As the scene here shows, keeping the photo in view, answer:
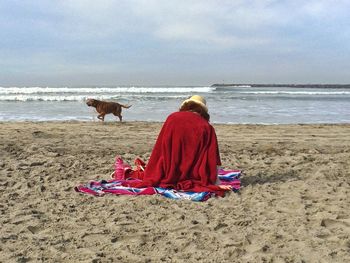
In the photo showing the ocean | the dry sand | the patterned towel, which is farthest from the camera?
the ocean

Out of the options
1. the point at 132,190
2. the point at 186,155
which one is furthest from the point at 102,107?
the point at 132,190

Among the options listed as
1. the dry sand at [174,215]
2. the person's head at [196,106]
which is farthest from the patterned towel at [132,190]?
the person's head at [196,106]

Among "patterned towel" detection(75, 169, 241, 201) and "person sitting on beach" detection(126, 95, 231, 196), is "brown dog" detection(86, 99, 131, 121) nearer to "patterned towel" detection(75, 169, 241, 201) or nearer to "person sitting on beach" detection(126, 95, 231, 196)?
"patterned towel" detection(75, 169, 241, 201)

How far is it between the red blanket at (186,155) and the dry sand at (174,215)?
0.47 meters

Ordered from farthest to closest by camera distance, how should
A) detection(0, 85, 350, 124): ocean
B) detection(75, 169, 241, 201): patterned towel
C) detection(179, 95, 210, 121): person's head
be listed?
detection(0, 85, 350, 124): ocean
detection(179, 95, 210, 121): person's head
detection(75, 169, 241, 201): patterned towel

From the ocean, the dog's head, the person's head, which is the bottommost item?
the ocean

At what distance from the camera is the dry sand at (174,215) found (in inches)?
132

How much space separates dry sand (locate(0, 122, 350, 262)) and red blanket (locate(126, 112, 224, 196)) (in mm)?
470

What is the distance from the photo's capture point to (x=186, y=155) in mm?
5367

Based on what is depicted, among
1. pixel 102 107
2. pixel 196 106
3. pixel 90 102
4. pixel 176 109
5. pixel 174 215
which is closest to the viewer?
pixel 174 215

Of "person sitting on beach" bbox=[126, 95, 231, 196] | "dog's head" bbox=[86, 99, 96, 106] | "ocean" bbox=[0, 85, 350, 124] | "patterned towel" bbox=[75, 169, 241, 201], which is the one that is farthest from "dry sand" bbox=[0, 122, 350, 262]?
"ocean" bbox=[0, 85, 350, 124]

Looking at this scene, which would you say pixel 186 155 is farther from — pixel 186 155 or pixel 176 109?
pixel 176 109

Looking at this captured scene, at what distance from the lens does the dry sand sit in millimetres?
3357

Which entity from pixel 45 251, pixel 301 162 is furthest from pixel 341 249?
pixel 301 162
